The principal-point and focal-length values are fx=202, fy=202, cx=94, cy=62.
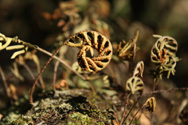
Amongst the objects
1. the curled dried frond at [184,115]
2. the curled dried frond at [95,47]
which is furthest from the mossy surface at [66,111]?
the curled dried frond at [184,115]

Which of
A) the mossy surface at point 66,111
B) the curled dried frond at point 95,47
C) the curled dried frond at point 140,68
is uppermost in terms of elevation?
the curled dried frond at point 95,47

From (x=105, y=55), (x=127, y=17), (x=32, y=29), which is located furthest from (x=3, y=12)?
(x=105, y=55)

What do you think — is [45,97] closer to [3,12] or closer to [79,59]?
[79,59]

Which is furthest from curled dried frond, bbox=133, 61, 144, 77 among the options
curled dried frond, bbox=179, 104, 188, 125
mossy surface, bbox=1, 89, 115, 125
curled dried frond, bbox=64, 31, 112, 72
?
curled dried frond, bbox=179, 104, 188, 125

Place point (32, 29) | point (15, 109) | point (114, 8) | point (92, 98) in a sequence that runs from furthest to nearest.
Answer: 1. point (114, 8)
2. point (32, 29)
3. point (15, 109)
4. point (92, 98)

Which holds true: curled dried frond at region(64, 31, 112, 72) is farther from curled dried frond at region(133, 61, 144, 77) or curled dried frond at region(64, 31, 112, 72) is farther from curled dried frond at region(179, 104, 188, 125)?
curled dried frond at region(179, 104, 188, 125)

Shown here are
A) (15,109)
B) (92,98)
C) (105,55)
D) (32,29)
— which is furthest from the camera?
(32,29)

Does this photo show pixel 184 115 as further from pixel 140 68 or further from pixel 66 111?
pixel 66 111

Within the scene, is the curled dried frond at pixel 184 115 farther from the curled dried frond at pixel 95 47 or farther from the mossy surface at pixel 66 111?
the curled dried frond at pixel 95 47
